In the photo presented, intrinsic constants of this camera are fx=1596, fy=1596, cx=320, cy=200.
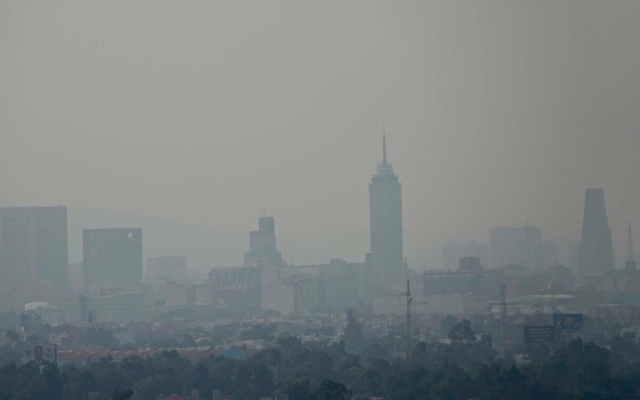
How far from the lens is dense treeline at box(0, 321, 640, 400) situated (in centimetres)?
4553

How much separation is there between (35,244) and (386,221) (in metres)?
35.8

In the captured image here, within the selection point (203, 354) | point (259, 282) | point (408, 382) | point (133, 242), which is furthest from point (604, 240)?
point (408, 382)

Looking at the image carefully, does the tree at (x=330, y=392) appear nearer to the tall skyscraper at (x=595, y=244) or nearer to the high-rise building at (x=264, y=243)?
the tall skyscraper at (x=595, y=244)

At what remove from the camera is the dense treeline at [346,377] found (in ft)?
149

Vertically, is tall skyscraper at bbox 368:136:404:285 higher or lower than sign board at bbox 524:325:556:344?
higher

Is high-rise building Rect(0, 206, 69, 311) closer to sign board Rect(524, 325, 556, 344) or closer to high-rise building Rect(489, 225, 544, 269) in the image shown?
high-rise building Rect(489, 225, 544, 269)

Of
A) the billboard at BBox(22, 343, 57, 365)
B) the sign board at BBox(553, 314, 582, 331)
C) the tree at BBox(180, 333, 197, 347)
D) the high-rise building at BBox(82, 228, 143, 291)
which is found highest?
the high-rise building at BBox(82, 228, 143, 291)

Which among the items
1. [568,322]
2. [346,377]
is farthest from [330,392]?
[568,322]

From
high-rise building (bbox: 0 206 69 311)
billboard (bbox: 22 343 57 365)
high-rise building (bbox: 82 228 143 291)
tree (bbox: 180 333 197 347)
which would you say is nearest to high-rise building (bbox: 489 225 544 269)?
high-rise building (bbox: 82 228 143 291)

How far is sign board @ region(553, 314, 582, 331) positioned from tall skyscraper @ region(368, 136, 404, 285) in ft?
288

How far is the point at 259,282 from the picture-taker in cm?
15500

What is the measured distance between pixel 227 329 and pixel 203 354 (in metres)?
30.2

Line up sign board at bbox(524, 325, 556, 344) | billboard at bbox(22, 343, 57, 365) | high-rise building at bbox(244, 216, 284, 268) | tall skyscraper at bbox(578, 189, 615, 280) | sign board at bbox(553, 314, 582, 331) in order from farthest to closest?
high-rise building at bbox(244, 216, 284, 268) → tall skyscraper at bbox(578, 189, 615, 280) → sign board at bbox(553, 314, 582, 331) → sign board at bbox(524, 325, 556, 344) → billboard at bbox(22, 343, 57, 365)

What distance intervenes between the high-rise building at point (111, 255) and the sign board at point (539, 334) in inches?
3648
